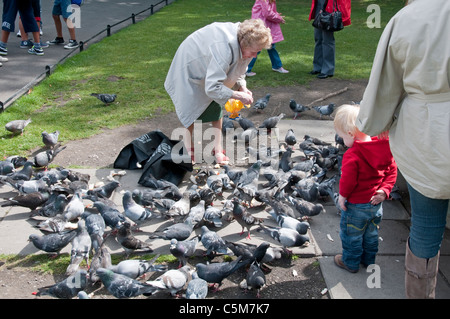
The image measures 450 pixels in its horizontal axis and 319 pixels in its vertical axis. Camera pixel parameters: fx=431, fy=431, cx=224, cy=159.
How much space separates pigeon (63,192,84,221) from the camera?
4.36 meters

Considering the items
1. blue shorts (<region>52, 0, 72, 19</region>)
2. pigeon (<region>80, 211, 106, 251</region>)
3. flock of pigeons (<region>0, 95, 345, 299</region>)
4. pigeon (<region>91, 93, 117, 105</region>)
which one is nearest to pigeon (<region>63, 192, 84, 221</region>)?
flock of pigeons (<region>0, 95, 345, 299</region>)

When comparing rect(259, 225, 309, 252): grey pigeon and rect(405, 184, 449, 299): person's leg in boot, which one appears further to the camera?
rect(259, 225, 309, 252): grey pigeon

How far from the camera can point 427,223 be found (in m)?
2.63

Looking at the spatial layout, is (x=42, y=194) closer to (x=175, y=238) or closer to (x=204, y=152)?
(x=175, y=238)

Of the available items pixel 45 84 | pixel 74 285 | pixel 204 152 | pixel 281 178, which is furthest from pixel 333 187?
pixel 45 84

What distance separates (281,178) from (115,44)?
8.55 metres

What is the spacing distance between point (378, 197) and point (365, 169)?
253 millimetres

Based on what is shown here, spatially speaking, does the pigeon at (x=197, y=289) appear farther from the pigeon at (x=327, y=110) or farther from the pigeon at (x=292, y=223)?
the pigeon at (x=327, y=110)

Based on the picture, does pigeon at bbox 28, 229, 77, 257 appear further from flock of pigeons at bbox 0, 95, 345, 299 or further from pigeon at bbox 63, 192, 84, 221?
pigeon at bbox 63, 192, 84, 221

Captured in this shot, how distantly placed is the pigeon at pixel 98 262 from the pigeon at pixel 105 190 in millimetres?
1097

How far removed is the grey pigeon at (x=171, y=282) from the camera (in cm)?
331

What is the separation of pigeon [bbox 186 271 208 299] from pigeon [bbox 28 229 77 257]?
4.16ft

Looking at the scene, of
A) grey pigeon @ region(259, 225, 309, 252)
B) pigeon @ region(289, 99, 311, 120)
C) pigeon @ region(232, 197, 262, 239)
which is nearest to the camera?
grey pigeon @ region(259, 225, 309, 252)

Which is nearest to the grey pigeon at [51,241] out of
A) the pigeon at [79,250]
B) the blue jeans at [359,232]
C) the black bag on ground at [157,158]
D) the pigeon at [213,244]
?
the pigeon at [79,250]
